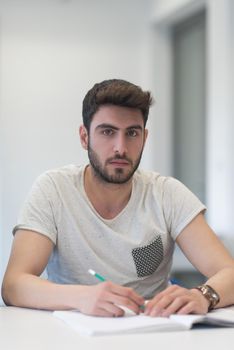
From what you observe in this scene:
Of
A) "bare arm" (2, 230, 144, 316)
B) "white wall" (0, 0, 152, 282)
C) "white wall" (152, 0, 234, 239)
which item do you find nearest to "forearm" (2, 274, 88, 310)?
"bare arm" (2, 230, 144, 316)

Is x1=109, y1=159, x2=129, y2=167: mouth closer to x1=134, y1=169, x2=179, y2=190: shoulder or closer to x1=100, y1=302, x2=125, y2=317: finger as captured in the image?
x1=134, y1=169, x2=179, y2=190: shoulder

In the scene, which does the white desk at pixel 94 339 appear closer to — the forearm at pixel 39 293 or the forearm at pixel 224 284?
the forearm at pixel 39 293

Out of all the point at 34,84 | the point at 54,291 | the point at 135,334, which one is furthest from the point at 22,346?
the point at 34,84

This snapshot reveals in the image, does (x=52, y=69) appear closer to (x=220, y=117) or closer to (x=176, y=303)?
(x=220, y=117)

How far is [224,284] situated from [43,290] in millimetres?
486

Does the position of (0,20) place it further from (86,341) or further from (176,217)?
(86,341)

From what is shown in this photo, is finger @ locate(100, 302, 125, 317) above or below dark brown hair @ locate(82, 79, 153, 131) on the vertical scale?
below

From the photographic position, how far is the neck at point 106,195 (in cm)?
198

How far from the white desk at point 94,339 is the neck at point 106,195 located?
23.9 inches

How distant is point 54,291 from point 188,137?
3617 mm

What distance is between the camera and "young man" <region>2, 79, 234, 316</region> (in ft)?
6.07

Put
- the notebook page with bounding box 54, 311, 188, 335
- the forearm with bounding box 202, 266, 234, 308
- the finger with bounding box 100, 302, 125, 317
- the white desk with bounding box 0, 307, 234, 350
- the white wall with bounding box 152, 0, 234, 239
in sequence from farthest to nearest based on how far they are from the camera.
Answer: the white wall with bounding box 152, 0, 234, 239 < the forearm with bounding box 202, 266, 234, 308 < the finger with bounding box 100, 302, 125, 317 < the notebook page with bounding box 54, 311, 188, 335 < the white desk with bounding box 0, 307, 234, 350

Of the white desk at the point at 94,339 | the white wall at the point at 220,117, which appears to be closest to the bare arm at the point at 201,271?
the white desk at the point at 94,339

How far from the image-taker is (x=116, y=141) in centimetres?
188
